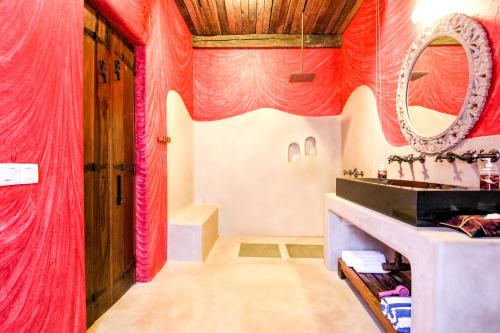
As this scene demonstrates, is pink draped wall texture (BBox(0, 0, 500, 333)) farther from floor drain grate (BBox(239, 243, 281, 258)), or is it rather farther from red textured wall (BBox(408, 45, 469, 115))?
floor drain grate (BBox(239, 243, 281, 258))

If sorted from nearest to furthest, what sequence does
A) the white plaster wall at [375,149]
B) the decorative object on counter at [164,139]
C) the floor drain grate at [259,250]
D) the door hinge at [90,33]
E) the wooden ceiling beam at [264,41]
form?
the white plaster wall at [375,149] → the door hinge at [90,33] → the decorative object on counter at [164,139] → the floor drain grate at [259,250] → the wooden ceiling beam at [264,41]

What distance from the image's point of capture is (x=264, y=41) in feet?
14.4

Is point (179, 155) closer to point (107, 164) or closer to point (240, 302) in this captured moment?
point (107, 164)

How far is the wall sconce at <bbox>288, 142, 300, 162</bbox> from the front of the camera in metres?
4.50

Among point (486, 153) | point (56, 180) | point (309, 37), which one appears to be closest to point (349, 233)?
point (486, 153)

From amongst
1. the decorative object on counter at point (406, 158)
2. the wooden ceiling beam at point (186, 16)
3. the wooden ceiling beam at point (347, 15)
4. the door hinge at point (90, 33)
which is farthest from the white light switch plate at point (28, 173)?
the wooden ceiling beam at point (347, 15)

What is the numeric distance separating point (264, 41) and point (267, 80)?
57 cm

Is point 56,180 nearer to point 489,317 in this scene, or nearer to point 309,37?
point 489,317

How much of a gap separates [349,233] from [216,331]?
1.59 m

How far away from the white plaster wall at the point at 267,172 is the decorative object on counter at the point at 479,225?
313cm

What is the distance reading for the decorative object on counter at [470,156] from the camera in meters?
1.54

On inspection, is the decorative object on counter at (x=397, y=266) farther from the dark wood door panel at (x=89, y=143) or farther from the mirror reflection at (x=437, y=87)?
the dark wood door panel at (x=89, y=143)

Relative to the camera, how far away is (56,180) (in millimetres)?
1501

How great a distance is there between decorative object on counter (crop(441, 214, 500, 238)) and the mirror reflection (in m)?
0.81
